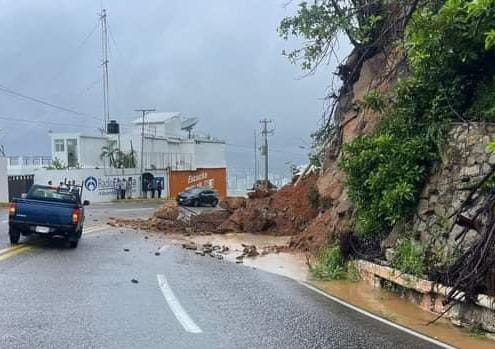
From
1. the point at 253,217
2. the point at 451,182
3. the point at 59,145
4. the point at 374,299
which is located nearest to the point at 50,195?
the point at 253,217

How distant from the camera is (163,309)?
982 centimetres

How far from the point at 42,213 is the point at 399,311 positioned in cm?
1131

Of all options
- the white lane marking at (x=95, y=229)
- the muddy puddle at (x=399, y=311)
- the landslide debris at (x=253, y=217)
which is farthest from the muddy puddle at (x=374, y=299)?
the white lane marking at (x=95, y=229)

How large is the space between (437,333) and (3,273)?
8.68 metres

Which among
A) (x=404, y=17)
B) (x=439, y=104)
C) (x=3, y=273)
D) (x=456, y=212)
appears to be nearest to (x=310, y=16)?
(x=404, y=17)

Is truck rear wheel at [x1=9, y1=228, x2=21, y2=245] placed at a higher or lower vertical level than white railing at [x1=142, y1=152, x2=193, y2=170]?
lower

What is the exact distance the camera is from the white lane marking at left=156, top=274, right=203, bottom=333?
855cm

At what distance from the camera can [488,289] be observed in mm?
9203

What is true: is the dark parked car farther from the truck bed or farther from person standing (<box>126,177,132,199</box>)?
the truck bed

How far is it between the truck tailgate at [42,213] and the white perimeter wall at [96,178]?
36.1m

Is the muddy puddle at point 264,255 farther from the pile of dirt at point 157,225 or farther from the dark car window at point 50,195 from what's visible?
the dark car window at point 50,195

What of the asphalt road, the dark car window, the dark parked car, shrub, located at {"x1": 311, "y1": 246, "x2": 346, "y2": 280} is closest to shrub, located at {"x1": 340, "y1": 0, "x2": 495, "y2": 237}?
shrub, located at {"x1": 311, "y1": 246, "x2": 346, "y2": 280}

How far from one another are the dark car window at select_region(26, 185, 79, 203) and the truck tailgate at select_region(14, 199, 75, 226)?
1089 millimetres

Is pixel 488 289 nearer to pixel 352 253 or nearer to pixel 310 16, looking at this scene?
pixel 352 253
